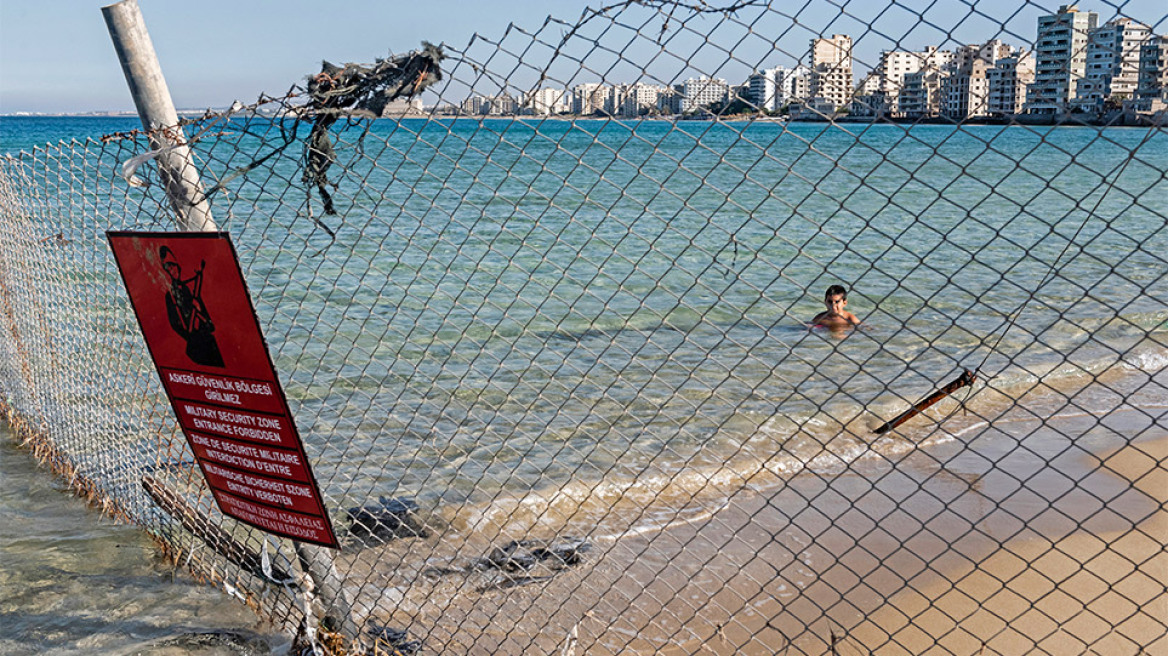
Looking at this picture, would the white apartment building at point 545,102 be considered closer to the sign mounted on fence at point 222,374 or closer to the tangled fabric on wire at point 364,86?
the tangled fabric on wire at point 364,86

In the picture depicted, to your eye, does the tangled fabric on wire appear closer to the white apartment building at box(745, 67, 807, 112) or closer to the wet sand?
the white apartment building at box(745, 67, 807, 112)

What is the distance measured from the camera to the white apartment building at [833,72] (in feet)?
7.07

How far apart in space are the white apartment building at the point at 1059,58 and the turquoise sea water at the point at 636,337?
9cm

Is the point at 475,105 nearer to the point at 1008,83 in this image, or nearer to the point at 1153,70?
the point at 1008,83

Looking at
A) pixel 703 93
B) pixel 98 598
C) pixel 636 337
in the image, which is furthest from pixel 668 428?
pixel 703 93

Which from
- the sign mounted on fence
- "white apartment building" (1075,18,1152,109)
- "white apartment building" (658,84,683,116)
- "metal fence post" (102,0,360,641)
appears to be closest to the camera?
"white apartment building" (1075,18,1152,109)

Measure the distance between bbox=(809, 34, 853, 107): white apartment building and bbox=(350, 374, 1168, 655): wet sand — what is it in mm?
1545

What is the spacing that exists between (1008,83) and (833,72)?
37 centimetres

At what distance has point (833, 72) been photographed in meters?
2.13

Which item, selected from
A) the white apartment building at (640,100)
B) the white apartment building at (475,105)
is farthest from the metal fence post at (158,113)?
the white apartment building at (640,100)

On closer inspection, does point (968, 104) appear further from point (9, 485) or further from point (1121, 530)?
point (9, 485)

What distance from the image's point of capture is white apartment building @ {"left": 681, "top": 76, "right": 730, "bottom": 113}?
236 centimetres

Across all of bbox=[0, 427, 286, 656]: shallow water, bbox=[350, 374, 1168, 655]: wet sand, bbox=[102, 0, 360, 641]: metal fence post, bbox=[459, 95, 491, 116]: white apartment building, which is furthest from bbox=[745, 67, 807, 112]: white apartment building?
bbox=[0, 427, 286, 656]: shallow water

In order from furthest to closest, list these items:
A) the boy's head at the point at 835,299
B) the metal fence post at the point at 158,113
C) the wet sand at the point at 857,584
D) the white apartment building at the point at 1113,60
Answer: the boy's head at the point at 835,299 < the wet sand at the point at 857,584 < the metal fence post at the point at 158,113 < the white apartment building at the point at 1113,60
